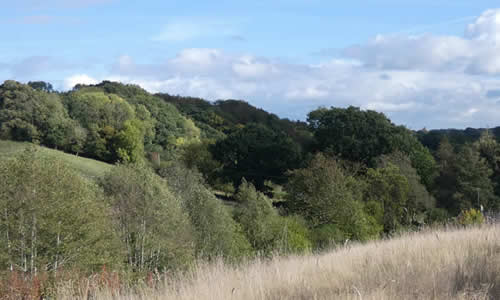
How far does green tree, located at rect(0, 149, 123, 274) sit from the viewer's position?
2144 centimetres

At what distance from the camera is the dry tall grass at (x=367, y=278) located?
19.1 ft

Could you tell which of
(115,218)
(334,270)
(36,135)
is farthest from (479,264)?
(36,135)

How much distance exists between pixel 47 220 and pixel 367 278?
60.1ft

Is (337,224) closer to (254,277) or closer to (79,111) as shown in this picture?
(254,277)

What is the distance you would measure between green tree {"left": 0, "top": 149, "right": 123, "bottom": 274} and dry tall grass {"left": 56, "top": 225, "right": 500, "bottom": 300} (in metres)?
15.4

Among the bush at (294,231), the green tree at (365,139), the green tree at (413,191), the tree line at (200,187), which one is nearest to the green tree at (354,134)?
the green tree at (365,139)

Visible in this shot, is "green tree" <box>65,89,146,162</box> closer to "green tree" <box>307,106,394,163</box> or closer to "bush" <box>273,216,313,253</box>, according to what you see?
"green tree" <box>307,106,394,163</box>

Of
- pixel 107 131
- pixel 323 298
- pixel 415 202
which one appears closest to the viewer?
pixel 323 298

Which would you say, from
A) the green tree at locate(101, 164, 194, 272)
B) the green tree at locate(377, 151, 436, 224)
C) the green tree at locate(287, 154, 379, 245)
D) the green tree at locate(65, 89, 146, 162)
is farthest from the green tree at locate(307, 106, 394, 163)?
the green tree at locate(101, 164, 194, 272)

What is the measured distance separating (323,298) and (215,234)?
2714 cm

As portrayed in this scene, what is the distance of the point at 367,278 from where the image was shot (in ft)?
22.1

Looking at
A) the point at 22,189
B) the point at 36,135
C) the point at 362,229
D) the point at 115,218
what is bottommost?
the point at 362,229

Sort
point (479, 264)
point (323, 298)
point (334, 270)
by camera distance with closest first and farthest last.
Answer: point (323, 298), point (479, 264), point (334, 270)

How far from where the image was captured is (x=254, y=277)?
6934 millimetres
